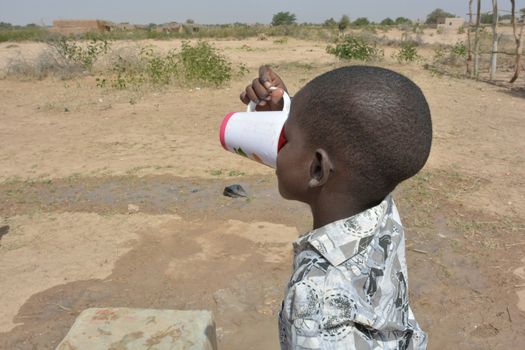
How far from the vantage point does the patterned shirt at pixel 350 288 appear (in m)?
0.79

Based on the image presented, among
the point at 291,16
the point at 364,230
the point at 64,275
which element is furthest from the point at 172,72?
the point at 291,16

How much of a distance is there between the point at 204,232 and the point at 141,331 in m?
1.53

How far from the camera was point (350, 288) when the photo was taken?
81 centimetres

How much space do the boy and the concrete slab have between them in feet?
3.41

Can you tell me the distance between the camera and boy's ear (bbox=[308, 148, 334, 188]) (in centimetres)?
85

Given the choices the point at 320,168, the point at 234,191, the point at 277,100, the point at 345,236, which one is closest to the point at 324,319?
the point at 345,236

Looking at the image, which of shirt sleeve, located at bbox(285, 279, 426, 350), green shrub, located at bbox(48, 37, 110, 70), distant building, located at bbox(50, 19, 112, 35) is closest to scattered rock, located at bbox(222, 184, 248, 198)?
shirt sleeve, located at bbox(285, 279, 426, 350)

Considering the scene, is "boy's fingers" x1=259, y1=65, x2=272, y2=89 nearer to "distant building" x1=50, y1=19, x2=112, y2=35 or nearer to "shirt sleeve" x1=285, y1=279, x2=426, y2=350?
"shirt sleeve" x1=285, y1=279, x2=426, y2=350

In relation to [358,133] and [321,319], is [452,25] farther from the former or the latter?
[321,319]

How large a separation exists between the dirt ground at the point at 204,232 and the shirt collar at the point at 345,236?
158 cm

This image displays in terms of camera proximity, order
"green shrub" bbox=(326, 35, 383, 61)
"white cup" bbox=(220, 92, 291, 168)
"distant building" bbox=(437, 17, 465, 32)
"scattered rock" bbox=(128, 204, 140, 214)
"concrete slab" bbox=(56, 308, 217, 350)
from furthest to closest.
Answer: "distant building" bbox=(437, 17, 465, 32) < "green shrub" bbox=(326, 35, 383, 61) < "scattered rock" bbox=(128, 204, 140, 214) < "concrete slab" bbox=(56, 308, 217, 350) < "white cup" bbox=(220, 92, 291, 168)

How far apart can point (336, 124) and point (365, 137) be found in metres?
0.05

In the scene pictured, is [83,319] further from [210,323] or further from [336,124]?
[336,124]

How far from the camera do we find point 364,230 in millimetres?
884
